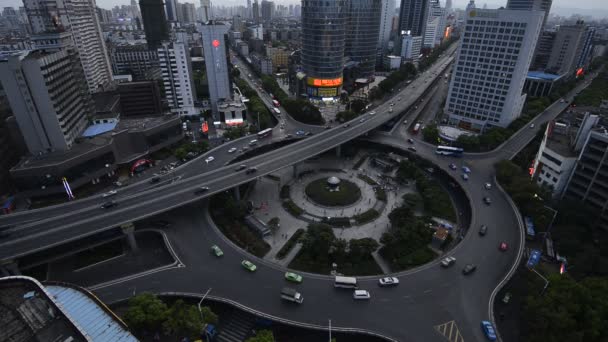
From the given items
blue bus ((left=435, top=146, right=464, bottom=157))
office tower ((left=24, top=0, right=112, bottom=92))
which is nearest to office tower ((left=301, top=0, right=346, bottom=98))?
blue bus ((left=435, top=146, right=464, bottom=157))

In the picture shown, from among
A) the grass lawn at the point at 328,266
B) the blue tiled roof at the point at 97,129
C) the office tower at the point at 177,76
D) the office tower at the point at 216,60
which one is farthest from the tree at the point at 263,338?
the office tower at the point at 177,76

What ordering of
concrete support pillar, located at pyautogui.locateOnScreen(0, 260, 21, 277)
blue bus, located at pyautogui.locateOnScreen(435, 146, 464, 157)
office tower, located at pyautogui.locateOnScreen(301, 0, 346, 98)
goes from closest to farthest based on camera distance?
concrete support pillar, located at pyautogui.locateOnScreen(0, 260, 21, 277)
blue bus, located at pyautogui.locateOnScreen(435, 146, 464, 157)
office tower, located at pyautogui.locateOnScreen(301, 0, 346, 98)

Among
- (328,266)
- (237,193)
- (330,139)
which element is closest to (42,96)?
(237,193)

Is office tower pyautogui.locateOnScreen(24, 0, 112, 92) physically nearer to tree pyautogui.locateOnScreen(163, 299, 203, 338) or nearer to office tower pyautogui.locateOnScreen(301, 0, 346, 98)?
office tower pyautogui.locateOnScreen(301, 0, 346, 98)

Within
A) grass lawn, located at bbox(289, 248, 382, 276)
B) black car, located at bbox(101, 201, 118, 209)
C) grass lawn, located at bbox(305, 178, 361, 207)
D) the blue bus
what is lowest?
grass lawn, located at bbox(289, 248, 382, 276)

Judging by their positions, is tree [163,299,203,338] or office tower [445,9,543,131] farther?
office tower [445,9,543,131]

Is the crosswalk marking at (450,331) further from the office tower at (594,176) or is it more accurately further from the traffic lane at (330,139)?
the traffic lane at (330,139)

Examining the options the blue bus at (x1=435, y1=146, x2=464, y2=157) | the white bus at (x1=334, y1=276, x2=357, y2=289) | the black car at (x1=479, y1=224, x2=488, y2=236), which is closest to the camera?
the white bus at (x1=334, y1=276, x2=357, y2=289)
